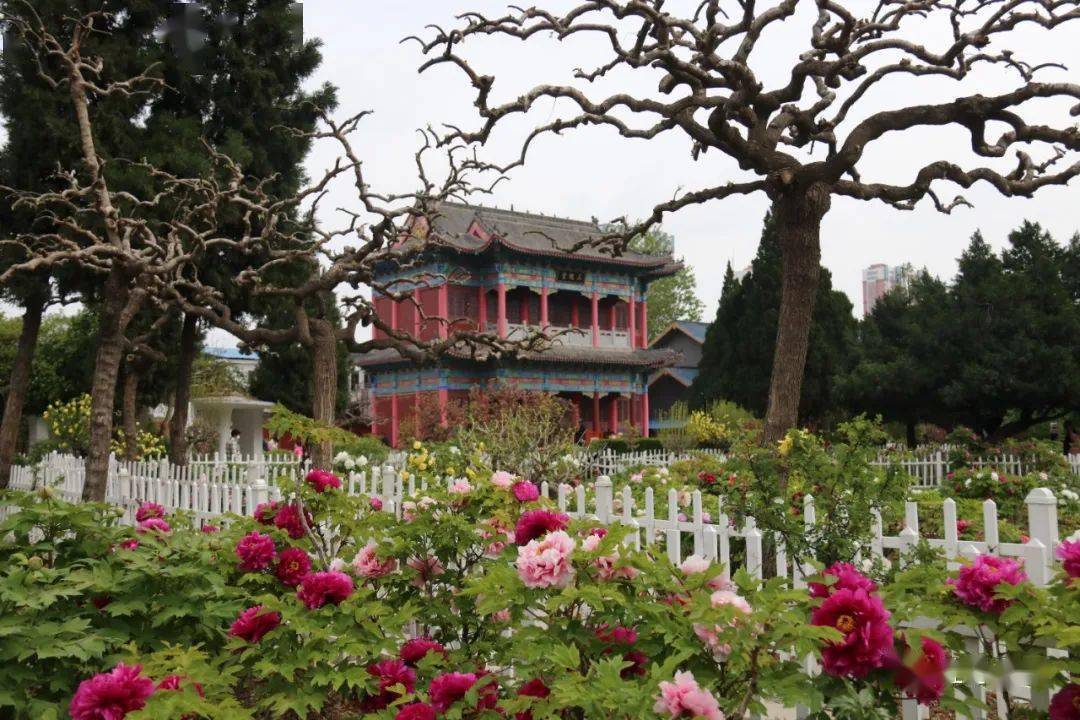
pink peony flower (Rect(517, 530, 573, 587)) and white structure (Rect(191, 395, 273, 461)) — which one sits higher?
white structure (Rect(191, 395, 273, 461))

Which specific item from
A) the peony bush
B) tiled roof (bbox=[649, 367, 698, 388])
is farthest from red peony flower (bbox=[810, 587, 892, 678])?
tiled roof (bbox=[649, 367, 698, 388])

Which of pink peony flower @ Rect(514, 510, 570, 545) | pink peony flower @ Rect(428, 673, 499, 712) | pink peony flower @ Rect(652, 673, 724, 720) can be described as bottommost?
pink peony flower @ Rect(428, 673, 499, 712)

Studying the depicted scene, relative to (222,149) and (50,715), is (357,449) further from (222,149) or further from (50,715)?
(50,715)

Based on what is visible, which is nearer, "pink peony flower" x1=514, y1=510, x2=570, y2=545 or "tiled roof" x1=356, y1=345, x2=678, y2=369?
"pink peony flower" x1=514, y1=510, x2=570, y2=545

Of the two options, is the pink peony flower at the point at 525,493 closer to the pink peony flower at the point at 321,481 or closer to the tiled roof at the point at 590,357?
the pink peony flower at the point at 321,481

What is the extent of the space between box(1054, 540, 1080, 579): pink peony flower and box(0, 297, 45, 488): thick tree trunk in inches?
611

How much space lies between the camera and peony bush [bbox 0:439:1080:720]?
217cm

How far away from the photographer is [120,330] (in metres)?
8.37

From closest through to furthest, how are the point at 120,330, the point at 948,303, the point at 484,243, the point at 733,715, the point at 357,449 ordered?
the point at 733,715, the point at 120,330, the point at 357,449, the point at 948,303, the point at 484,243

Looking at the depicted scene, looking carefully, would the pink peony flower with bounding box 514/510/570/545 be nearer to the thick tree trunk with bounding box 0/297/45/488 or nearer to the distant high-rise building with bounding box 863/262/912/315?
the thick tree trunk with bounding box 0/297/45/488

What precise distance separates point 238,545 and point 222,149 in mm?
12311

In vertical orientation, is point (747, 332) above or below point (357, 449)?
above

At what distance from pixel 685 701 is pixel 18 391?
15.5 metres

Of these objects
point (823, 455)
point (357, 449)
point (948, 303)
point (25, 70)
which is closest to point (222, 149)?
point (25, 70)
